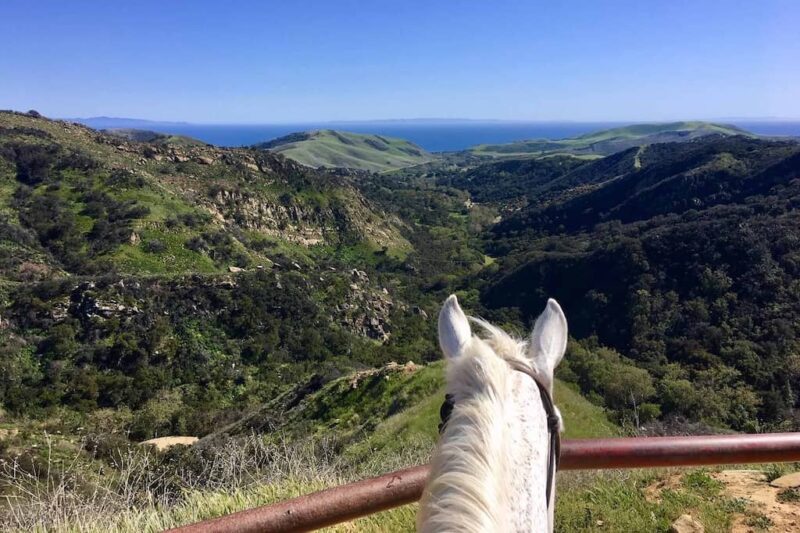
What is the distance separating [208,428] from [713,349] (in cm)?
3031

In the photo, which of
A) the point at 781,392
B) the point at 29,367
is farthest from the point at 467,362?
the point at 29,367

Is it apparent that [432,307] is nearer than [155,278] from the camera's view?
No

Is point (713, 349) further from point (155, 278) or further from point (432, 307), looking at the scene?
point (155, 278)

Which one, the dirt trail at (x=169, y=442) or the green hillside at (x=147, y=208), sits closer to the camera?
the dirt trail at (x=169, y=442)

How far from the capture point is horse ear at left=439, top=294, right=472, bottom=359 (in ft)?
5.96

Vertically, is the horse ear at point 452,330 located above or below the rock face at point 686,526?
above

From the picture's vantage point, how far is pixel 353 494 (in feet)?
6.17

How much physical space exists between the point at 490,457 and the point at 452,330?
0.59 meters

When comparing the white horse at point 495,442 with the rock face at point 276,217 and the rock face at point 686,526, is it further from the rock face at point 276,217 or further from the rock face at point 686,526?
the rock face at point 276,217

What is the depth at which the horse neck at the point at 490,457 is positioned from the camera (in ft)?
4.23

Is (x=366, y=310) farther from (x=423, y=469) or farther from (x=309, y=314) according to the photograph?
(x=423, y=469)

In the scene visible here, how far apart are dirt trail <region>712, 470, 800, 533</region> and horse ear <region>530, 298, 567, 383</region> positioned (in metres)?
2.21

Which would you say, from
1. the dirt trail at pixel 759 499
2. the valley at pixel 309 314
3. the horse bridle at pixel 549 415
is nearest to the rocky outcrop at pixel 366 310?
the valley at pixel 309 314

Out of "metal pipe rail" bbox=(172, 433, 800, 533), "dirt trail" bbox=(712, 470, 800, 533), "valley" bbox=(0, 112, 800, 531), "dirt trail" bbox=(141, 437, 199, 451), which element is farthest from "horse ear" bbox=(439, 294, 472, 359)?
"dirt trail" bbox=(141, 437, 199, 451)
